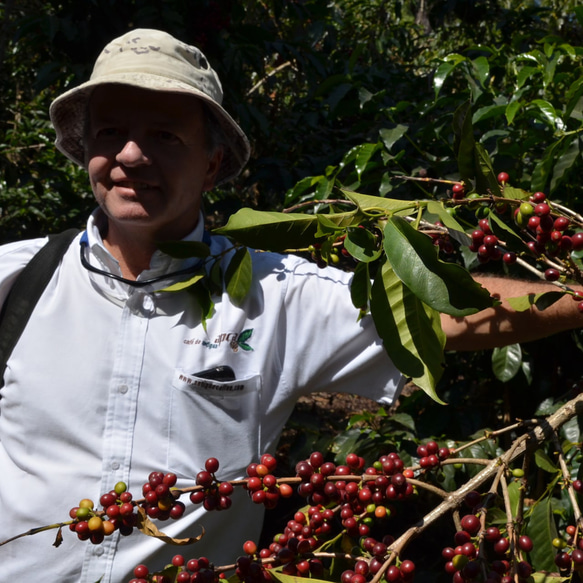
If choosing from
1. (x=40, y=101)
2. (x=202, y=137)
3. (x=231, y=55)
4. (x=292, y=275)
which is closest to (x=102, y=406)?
(x=292, y=275)

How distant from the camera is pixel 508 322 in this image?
1.53 metres

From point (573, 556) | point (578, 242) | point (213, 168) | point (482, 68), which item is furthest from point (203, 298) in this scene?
point (482, 68)

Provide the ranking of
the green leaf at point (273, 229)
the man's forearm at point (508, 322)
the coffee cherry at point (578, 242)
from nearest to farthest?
1. the coffee cherry at point (578, 242)
2. the green leaf at point (273, 229)
3. the man's forearm at point (508, 322)

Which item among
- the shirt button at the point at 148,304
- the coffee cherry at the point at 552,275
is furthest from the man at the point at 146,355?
the coffee cherry at the point at 552,275

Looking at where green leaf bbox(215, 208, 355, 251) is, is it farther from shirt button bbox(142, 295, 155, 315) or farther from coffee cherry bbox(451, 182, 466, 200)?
shirt button bbox(142, 295, 155, 315)

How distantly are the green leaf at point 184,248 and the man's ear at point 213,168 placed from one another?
0.47 meters

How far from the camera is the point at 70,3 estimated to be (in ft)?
11.9

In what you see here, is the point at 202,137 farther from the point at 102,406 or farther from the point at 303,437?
the point at 303,437

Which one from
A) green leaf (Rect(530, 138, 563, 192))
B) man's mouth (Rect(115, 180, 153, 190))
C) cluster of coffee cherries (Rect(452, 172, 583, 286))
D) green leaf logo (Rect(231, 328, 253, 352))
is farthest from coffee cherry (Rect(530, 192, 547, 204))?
man's mouth (Rect(115, 180, 153, 190))

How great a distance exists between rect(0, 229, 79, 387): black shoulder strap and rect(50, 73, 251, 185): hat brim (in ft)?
1.41

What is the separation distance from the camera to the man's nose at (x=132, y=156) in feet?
5.64

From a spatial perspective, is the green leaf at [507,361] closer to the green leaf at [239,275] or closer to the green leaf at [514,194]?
the green leaf at [239,275]

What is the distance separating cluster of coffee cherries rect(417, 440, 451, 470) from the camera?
0.95 metres

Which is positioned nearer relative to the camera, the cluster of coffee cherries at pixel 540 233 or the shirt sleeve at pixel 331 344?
the cluster of coffee cherries at pixel 540 233
